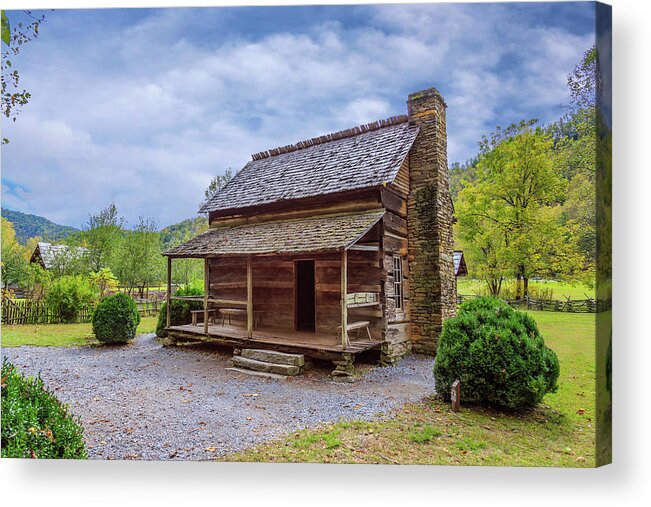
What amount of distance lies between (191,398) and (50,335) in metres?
4.95

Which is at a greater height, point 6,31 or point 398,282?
point 6,31

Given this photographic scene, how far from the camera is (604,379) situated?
11.9 feet

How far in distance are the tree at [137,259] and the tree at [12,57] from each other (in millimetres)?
4041

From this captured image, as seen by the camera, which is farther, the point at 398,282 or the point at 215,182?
the point at 215,182

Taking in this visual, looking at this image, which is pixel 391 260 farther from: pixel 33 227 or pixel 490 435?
pixel 33 227

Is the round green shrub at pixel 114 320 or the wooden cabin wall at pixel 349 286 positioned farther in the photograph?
the round green shrub at pixel 114 320

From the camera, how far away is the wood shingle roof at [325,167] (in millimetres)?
8047

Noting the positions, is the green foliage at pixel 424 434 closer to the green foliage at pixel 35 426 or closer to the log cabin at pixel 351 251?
the log cabin at pixel 351 251

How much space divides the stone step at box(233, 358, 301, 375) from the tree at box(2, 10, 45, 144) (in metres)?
5.15

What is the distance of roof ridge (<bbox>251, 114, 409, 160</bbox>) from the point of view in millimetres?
9141

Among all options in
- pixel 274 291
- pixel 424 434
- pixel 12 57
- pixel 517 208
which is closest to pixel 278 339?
pixel 274 291

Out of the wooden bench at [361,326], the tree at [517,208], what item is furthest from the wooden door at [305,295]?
the tree at [517,208]

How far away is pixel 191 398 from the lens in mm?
5355

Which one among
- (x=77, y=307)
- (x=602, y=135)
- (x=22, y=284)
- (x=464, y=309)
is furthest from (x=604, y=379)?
(x=77, y=307)
